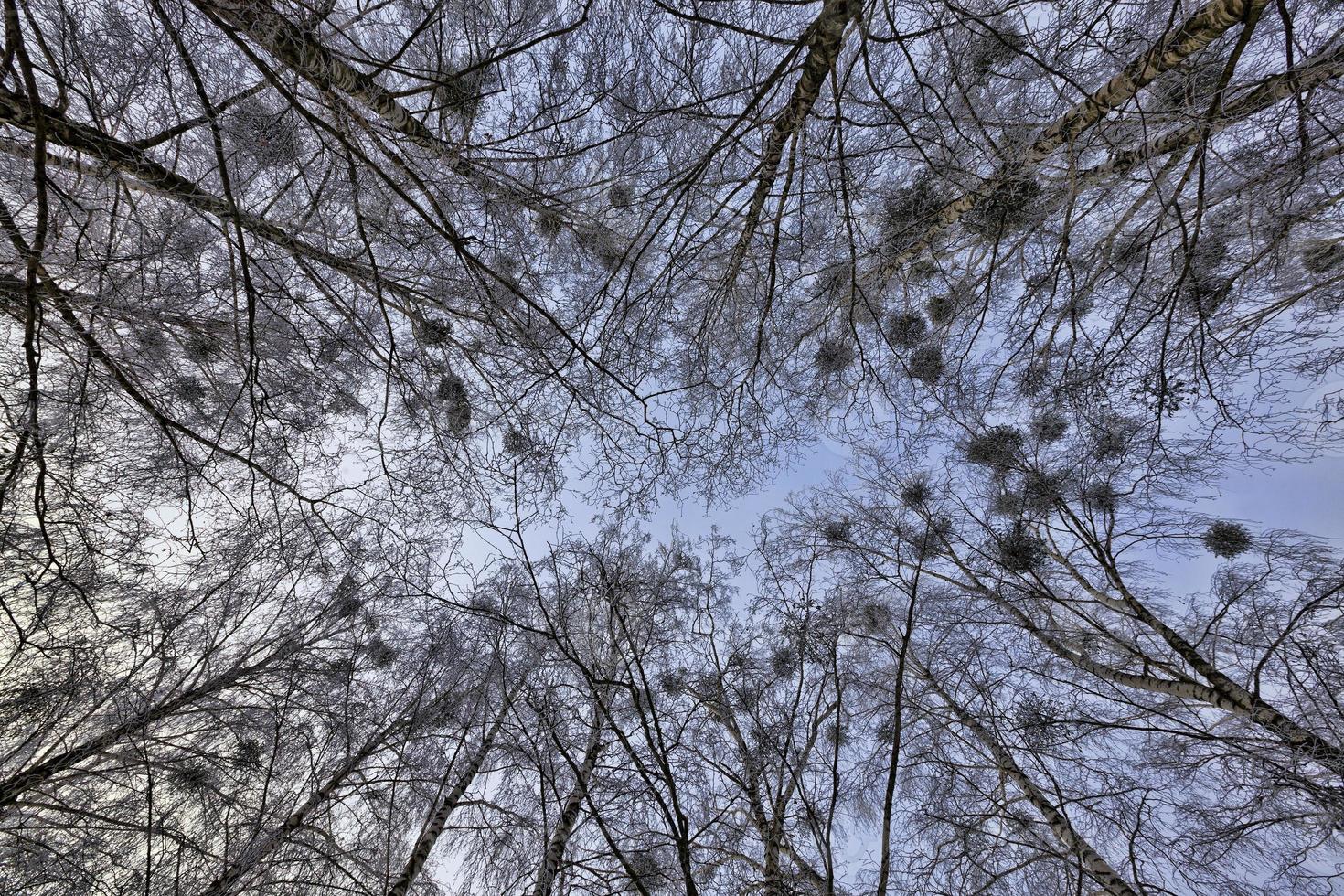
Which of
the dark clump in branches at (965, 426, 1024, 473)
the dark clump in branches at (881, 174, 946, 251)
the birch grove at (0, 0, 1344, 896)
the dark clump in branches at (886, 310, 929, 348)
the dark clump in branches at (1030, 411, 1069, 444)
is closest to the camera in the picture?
the birch grove at (0, 0, 1344, 896)

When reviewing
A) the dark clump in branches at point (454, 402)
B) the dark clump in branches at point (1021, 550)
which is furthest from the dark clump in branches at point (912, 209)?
the dark clump in branches at point (454, 402)

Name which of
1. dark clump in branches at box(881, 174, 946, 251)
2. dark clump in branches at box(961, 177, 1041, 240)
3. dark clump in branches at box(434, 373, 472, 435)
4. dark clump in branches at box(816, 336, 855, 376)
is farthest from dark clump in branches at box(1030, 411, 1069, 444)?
dark clump in branches at box(434, 373, 472, 435)

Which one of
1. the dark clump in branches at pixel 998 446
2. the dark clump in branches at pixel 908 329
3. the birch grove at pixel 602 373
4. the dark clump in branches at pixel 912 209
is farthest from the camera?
the dark clump in branches at pixel 998 446

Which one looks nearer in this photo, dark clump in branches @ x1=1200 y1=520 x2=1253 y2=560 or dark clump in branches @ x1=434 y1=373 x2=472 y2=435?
dark clump in branches @ x1=434 y1=373 x2=472 y2=435

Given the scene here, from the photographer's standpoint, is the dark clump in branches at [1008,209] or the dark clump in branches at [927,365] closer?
the dark clump in branches at [1008,209]

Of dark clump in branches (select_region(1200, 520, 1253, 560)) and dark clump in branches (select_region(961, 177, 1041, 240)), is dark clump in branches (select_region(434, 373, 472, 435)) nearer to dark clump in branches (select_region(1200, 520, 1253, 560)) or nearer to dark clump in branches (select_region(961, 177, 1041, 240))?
dark clump in branches (select_region(961, 177, 1041, 240))

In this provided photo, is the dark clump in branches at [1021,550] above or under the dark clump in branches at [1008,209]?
under

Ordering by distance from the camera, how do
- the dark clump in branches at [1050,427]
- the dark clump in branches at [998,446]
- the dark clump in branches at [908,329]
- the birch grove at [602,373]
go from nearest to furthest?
the birch grove at [602,373], the dark clump in branches at [1050,427], the dark clump in branches at [908,329], the dark clump in branches at [998,446]

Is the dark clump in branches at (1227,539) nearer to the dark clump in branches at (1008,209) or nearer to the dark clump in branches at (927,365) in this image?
the dark clump in branches at (927,365)

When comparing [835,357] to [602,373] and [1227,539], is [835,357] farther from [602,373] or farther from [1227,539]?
[1227,539]

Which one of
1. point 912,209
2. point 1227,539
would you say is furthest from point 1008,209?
point 1227,539

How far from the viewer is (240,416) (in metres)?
4.70

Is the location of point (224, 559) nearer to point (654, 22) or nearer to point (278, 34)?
point (278, 34)

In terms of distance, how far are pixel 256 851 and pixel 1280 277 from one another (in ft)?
28.4
